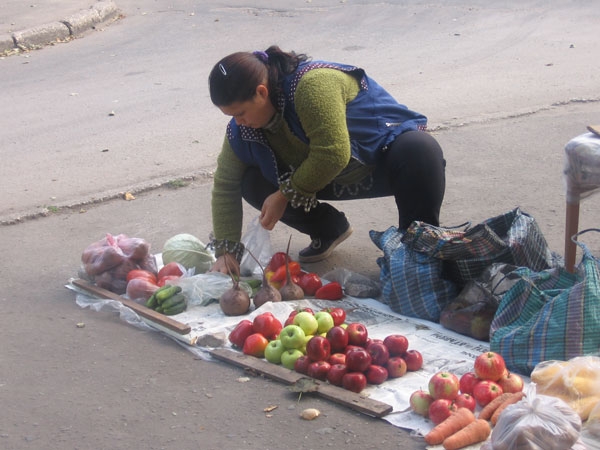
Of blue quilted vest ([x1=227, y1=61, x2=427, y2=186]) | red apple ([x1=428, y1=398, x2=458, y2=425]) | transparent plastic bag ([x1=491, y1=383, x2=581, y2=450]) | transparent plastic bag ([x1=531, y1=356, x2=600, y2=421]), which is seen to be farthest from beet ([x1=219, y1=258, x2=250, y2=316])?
transparent plastic bag ([x1=491, y1=383, x2=581, y2=450])

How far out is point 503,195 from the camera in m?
5.05

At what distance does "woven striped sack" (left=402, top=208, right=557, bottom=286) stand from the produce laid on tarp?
0.06 feet

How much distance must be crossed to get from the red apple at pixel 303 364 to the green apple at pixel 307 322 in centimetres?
17

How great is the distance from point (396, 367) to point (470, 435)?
20.6 inches

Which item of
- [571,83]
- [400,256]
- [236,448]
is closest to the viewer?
[236,448]

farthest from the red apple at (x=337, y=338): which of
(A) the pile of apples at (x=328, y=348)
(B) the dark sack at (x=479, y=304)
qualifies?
(B) the dark sack at (x=479, y=304)

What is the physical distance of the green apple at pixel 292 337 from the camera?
3189 millimetres

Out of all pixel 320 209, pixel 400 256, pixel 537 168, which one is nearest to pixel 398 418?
pixel 400 256

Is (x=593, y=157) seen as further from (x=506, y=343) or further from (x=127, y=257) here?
(x=127, y=257)

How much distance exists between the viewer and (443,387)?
2.77 meters

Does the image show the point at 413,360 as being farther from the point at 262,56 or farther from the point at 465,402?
the point at 262,56

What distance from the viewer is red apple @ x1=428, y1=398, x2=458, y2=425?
269 cm

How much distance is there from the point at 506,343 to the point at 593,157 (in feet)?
2.68

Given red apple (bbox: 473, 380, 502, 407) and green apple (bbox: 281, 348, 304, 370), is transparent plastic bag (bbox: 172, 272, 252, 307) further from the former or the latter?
red apple (bbox: 473, 380, 502, 407)
